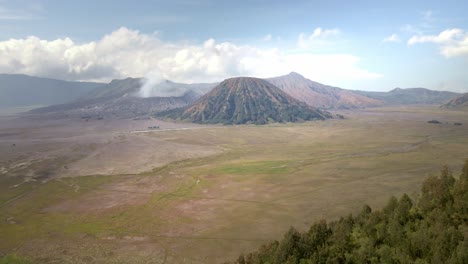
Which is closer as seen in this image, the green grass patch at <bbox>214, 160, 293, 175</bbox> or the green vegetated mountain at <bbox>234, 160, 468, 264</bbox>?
the green vegetated mountain at <bbox>234, 160, 468, 264</bbox>

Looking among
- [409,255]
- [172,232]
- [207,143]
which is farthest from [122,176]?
[409,255]

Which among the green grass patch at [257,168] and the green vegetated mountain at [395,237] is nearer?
the green vegetated mountain at [395,237]

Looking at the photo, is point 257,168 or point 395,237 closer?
point 395,237

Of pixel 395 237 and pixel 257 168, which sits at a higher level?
pixel 395 237

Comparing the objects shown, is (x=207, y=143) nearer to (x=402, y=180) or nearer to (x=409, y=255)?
(x=402, y=180)

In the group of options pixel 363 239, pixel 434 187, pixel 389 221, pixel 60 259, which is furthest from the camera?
pixel 60 259

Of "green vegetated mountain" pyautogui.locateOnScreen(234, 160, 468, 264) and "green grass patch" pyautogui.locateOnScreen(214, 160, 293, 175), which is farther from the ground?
"green vegetated mountain" pyautogui.locateOnScreen(234, 160, 468, 264)

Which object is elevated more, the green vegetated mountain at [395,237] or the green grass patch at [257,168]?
the green vegetated mountain at [395,237]

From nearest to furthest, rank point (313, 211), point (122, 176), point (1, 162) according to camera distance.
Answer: point (313, 211), point (122, 176), point (1, 162)
